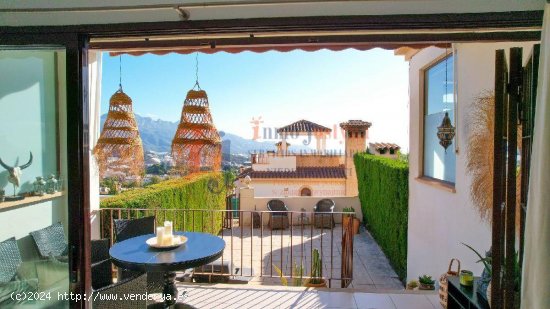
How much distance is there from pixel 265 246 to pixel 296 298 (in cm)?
499

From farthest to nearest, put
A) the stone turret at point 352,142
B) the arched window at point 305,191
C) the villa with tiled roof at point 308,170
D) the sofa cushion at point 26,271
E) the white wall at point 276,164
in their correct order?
the white wall at point 276,164
the arched window at point 305,191
the villa with tiled roof at point 308,170
the stone turret at point 352,142
the sofa cushion at point 26,271

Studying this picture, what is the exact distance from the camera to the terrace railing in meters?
4.53

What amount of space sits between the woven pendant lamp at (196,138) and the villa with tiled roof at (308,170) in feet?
34.5

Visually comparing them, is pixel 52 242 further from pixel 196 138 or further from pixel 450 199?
pixel 450 199

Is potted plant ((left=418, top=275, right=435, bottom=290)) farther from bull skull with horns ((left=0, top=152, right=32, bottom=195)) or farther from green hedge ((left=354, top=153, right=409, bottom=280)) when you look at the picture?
bull skull with horns ((left=0, top=152, right=32, bottom=195))

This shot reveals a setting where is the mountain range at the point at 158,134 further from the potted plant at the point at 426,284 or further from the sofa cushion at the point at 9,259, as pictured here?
the potted plant at the point at 426,284

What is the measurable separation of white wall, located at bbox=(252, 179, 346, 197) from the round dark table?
37.9 feet

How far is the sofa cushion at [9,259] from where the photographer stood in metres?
1.97

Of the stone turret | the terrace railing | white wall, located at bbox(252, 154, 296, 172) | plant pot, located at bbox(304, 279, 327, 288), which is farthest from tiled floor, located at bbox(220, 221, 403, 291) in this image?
white wall, located at bbox(252, 154, 296, 172)

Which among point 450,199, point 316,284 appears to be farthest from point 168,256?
point 450,199

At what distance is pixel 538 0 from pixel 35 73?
2718mm

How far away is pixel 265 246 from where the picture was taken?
8.33m

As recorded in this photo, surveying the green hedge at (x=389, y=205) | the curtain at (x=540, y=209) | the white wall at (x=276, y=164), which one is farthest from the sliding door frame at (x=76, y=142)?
the white wall at (x=276, y=164)

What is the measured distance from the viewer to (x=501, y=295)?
5.18 ft
